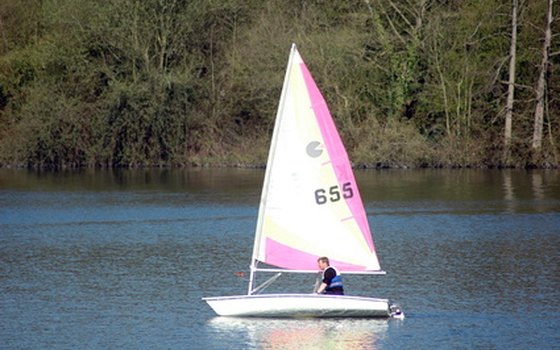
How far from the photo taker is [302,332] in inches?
872

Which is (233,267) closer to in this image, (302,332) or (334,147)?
(334,147)

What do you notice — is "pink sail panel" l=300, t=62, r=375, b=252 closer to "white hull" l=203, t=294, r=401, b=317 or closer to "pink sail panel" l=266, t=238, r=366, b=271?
"pink sail panel" l=266, t=238, r=366, b=271

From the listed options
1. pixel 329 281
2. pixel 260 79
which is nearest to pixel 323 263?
pixel 329 281

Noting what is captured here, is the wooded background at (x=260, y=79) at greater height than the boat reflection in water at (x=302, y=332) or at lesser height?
greater

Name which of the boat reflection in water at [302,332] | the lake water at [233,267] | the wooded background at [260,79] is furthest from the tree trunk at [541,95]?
the boat reflection in water at [302,332]

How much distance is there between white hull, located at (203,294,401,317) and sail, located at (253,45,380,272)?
0.90 metres

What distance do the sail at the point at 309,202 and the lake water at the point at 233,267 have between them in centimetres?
131

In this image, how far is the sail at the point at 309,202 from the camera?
22.8m

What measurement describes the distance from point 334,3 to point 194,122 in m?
10.4

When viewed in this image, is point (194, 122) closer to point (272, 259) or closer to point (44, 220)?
point (44, 220)

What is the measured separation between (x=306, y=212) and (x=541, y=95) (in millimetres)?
41197

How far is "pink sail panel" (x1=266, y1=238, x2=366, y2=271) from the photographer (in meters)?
23.2

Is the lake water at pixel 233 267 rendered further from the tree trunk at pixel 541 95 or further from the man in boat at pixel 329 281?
the tree trunk at pixel 541 95

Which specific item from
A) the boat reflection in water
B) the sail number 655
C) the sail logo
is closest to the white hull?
the boat reflection in water
